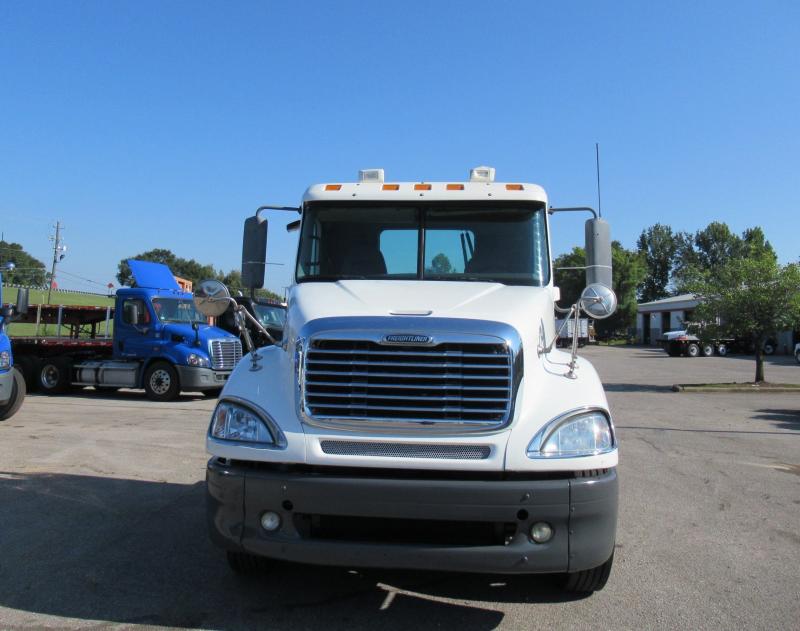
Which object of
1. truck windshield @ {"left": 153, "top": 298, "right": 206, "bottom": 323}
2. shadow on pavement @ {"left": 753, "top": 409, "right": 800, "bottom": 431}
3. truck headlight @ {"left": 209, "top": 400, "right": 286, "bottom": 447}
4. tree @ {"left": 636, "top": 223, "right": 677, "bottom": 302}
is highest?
A: tree @ {"left": 636, "top": 223, "right": 677, "bottom": 302}

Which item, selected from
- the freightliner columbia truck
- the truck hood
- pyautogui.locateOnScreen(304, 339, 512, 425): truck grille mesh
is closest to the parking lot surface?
the freightliner columbia truck

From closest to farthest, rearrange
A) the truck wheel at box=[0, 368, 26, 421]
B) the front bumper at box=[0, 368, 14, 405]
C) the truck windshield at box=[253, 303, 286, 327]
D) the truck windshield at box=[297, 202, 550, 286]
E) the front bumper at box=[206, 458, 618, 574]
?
the front bumper at box=[206, 458, 618, 574], the truck windshield at box=[297, 202, 550, 286], the front bumper at box=[0, 368, 14, 405], the truck wheel at box=[0, 368, 26, 421], the truck windshield at box=[253, 303, 286, 327]

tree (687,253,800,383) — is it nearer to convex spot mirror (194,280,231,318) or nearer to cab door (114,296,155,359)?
cab door (114,296,155,359)

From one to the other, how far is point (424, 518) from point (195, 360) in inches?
516

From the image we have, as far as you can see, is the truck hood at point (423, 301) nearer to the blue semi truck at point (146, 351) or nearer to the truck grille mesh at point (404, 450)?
the truck grille mesh at point (404, 450)

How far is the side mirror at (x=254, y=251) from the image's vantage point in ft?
17.6

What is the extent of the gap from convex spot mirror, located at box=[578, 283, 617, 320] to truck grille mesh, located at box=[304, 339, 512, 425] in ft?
3.40

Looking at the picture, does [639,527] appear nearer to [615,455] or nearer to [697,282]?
[615,455]

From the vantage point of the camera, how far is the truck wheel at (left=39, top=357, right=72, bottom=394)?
1702 centimetres

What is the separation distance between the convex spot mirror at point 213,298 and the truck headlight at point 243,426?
2.94ft

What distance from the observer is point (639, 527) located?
5.53m

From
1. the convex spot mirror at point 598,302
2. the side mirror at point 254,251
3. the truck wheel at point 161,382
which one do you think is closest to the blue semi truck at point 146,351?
the truck wheel at point 161,382

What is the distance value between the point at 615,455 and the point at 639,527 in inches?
95.2

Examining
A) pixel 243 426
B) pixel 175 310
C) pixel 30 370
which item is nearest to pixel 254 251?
pixel 243 426
